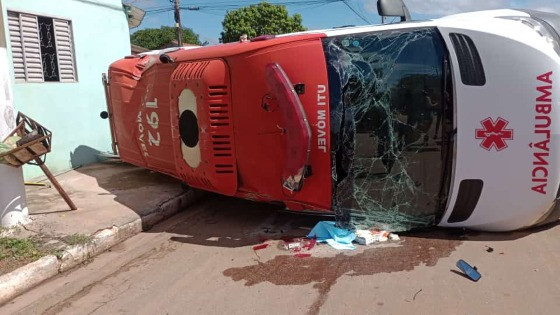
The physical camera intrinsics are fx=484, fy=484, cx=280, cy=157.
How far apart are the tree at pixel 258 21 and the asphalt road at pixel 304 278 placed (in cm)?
3136

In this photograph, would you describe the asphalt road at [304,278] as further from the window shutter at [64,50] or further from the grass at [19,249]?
the window shutter at [64,50]

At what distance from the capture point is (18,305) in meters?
3.62

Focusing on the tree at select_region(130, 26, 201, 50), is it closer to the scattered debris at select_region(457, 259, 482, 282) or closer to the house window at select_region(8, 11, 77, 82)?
the house window at select_region(8, 11, 77, 82)

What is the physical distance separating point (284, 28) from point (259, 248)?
3233 cm

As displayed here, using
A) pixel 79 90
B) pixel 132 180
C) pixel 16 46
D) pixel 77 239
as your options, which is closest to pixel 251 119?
pixel 77 239

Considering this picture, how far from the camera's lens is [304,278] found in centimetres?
390

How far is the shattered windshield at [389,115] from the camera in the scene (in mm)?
4297

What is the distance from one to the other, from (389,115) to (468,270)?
1463 millimetres

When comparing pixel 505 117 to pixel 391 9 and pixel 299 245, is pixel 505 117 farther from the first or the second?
pixel 391 9

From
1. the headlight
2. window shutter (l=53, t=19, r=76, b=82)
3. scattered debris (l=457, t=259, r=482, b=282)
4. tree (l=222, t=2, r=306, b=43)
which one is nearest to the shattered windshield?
scattered debris (l=457, t=259, r=482, b=282)

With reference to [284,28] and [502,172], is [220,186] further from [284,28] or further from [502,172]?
[284,28]

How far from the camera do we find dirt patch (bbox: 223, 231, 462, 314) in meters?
3.90

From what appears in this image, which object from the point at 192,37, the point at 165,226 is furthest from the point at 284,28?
the point at 165,226

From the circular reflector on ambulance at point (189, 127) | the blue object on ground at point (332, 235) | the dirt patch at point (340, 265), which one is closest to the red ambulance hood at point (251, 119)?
the circular reflector on ambulance at point (189, 127)
